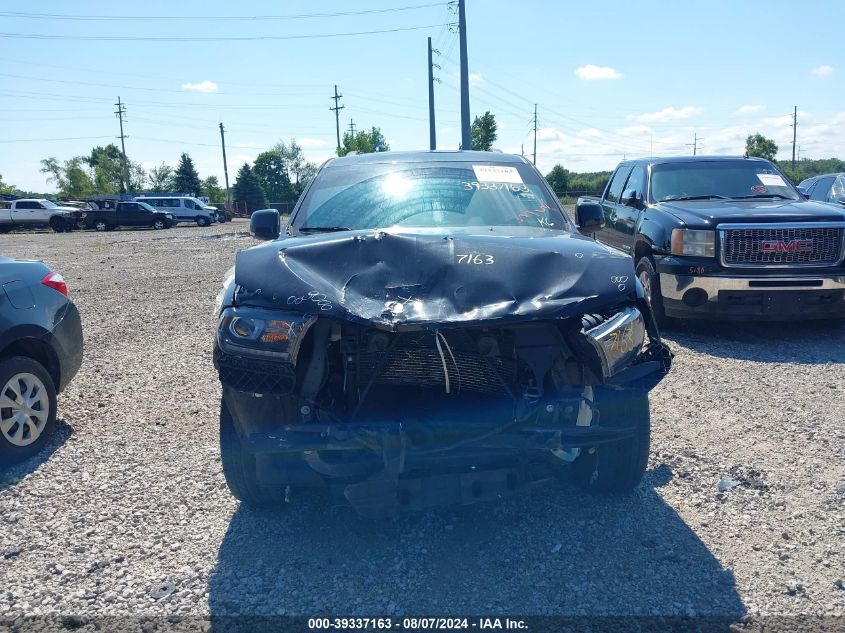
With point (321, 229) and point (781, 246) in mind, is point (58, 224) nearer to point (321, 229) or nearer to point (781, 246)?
point (781, 246)

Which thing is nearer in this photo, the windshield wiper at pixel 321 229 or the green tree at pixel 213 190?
the windshield wiper at pixel 321 229

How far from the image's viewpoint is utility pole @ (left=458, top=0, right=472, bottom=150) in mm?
22859

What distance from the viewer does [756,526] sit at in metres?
3.41

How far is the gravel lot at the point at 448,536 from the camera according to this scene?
9.37ft

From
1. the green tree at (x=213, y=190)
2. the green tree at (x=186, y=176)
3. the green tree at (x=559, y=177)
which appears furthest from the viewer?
the green tree at (x=213, y=190)

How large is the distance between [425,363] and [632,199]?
6.42 metres

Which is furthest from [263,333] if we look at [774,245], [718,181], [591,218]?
[718,181]

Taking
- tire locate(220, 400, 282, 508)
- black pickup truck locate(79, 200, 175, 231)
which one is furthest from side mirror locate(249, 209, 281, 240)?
black pickup truck locate(79, 200, 175, 231)

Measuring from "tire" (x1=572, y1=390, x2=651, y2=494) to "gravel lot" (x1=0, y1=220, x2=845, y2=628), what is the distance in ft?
0.40

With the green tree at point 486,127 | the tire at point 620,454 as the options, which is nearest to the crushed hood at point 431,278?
the tire at point 620,454

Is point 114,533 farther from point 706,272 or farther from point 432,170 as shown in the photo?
point 706,272

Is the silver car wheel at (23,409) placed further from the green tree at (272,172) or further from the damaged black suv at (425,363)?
the green tree at (272,172)

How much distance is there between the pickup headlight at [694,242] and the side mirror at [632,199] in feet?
4.10

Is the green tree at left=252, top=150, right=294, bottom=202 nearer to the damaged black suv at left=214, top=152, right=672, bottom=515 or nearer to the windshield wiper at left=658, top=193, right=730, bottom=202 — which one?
the windshield wiper at left=658, top=193, right=730, bottom=202
